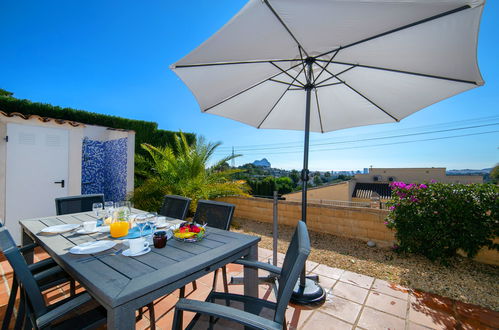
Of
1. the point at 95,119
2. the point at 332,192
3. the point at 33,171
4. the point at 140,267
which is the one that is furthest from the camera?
the point at 332,192

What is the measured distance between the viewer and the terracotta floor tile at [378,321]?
186cm

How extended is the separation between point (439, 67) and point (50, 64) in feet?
28.9

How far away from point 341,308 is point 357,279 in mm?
709

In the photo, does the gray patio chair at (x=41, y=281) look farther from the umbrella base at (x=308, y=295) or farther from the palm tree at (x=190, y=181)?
the palm tree at (x=190, y=181)

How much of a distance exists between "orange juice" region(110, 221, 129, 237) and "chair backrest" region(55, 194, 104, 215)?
1.71 metres

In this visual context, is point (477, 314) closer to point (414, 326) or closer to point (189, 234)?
point (414, 326)

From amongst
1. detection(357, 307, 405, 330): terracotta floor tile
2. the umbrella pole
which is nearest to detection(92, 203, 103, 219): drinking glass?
the umbrella pole

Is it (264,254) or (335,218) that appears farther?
(335,218)

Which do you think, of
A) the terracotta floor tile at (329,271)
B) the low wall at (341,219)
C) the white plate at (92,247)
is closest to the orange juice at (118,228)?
the white plate at (92,247)

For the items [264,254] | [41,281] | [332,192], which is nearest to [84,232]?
[41,281]

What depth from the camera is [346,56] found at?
6.75 feet

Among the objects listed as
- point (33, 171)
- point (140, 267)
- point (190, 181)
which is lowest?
point (140, 267)

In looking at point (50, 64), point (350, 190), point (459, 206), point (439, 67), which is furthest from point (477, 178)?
point (50, 64)

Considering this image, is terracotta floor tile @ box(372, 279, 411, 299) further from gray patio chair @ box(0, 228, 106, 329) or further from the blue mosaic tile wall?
the blue mosaic tile wall
